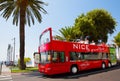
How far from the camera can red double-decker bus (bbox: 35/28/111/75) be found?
21.1 metres

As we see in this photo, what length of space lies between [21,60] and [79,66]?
11611 mm

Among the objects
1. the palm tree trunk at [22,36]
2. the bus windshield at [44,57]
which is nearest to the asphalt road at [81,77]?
the bus windshield at [44,57]

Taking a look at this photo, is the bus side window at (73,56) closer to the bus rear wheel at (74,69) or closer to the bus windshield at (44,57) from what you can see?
the bus rear wheel at (74,69)

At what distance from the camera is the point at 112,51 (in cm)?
3095

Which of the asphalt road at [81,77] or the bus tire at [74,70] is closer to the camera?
the asphalt road at [81,77]

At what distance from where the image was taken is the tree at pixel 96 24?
51.4m

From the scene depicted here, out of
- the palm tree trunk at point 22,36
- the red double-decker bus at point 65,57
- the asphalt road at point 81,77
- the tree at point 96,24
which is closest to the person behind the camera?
the asphalt road at point 81,77

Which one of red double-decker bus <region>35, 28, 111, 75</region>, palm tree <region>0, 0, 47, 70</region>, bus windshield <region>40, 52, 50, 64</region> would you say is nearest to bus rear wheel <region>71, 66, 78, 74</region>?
red double-decker bus <region>35, 28, 111, 75</region>

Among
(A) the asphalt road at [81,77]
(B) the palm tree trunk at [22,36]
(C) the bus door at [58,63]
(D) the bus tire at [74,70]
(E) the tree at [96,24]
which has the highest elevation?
(E) the tree at [96,24]

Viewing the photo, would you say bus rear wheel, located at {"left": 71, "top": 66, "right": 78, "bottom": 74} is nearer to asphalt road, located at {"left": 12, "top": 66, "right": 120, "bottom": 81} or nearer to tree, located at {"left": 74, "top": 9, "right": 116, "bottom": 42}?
asphalt road, located at {"left": 12, "top": 66, "right": 120, "bottom": 81}

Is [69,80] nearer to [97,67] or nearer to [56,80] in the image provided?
[56,80]

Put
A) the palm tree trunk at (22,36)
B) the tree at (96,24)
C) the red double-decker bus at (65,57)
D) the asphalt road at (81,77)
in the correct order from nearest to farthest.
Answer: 1. the asphalt road at (81,77)
2. the red double-decker bus at (65,57)
3. the palm tree trunk at (22,36)
4. the tree at (96,24)

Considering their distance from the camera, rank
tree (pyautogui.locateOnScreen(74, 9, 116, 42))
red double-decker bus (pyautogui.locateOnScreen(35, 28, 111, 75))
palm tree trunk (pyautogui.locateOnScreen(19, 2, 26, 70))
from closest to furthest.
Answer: red double-decker bus (pyautogui.locateOnScreen(35, 28, 111, 75))
palm tree trunk (pyautogui.locateOnScreen(19, 2, 26, 70))
tree (pyautogui.locateOnScreen(74, 9, 116, 42))

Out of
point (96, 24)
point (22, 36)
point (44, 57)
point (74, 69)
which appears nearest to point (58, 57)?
point (44, 57)
